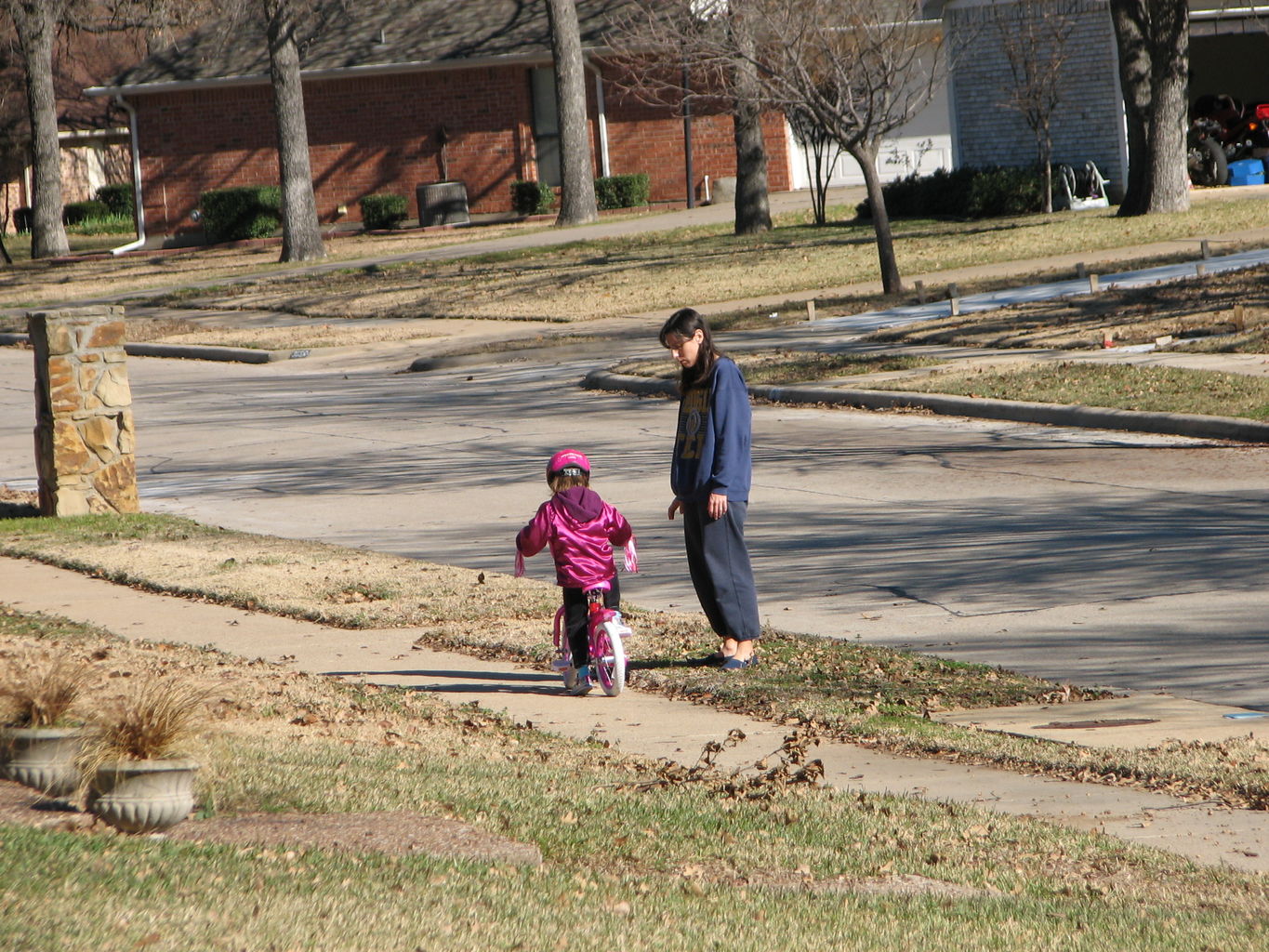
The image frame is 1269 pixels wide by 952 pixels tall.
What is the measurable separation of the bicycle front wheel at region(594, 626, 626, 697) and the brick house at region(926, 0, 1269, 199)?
88.0 feet

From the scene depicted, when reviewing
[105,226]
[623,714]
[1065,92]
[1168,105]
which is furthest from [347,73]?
[623,714]

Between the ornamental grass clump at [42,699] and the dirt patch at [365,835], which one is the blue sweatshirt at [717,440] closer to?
the dirt patch at [365,835]

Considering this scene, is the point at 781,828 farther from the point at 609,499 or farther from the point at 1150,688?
the point at 609,499

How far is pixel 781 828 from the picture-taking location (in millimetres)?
5211

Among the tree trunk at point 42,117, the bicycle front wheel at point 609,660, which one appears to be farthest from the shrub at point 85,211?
the bicycle front wheel at point 609,660

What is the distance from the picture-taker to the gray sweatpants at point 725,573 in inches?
297

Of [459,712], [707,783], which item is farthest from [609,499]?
[707,783]

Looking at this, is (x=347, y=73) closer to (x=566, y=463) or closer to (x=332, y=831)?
(x=566, y=463)

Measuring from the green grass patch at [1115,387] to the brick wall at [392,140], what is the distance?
28.1 metres

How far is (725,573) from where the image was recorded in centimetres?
759

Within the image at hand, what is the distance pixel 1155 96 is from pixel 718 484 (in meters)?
24.3

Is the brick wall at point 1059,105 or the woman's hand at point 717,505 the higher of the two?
the brick wall at point 1059,105

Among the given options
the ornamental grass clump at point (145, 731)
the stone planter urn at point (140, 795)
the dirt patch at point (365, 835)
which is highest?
the ornamental grass clump at point (145, 731)

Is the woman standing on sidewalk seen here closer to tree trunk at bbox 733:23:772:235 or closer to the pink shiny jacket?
the pink shiny jacket
